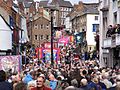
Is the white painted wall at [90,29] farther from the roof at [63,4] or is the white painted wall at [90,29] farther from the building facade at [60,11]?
the roof at [63,4]

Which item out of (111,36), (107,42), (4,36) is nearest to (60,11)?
(4,36)

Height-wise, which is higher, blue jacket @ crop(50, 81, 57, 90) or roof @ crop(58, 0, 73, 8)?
roof @ crop(58, 0, 73, 8)

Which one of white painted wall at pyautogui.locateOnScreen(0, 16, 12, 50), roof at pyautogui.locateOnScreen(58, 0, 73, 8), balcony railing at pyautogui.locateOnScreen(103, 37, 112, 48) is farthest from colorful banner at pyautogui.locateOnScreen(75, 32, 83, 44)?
roof at pyautogui.locateOnScreen(58, 0, 73, 8)

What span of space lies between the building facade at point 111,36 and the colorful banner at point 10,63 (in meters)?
14.2

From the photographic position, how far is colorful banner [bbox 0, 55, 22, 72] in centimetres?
2510

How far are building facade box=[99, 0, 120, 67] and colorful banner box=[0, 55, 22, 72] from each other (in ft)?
46.7

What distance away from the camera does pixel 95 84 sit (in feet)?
47.6

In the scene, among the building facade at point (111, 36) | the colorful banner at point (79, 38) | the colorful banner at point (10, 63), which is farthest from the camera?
the colorful banner at point (79, 38)

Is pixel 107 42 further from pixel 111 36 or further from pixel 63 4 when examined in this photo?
pixel 63 4

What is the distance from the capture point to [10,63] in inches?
1011

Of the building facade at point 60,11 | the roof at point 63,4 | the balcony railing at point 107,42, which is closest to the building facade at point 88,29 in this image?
the balcony railing at point 107,42

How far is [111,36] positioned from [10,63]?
57.0 feet

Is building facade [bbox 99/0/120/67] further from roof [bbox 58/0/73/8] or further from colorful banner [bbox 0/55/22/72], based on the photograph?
roof [bbox 58/0/73/8]

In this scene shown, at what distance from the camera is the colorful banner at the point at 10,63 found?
25105mm
